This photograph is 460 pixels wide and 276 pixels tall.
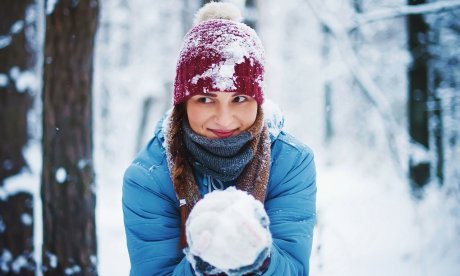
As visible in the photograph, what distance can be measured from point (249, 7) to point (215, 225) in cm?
458

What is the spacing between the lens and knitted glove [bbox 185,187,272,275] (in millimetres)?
1135

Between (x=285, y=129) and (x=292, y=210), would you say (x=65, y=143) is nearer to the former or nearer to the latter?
(x=285, y=129)

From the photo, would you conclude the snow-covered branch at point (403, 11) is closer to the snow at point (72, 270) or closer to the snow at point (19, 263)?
the snow at point (72, 270)

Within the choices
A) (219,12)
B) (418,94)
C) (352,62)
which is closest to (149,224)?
(219,12)

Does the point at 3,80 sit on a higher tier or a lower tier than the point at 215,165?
higher

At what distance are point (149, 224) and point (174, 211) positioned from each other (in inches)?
5.9

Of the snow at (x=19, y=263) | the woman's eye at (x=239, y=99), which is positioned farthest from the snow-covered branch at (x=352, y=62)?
the snow at (x=19, y=263)

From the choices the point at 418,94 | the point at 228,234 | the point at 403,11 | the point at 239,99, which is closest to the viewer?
the point at 228,234

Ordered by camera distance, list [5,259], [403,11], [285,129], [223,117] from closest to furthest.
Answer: [223,117]
[285,129]
[5,259]
[403,11]

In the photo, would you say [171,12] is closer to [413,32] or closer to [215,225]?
[413,32]

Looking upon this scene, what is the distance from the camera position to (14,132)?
3896 millimetres

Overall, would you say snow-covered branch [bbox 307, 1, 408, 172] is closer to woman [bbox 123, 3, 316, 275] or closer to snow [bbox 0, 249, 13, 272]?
woman [bbox 123, 3, 316, 275]

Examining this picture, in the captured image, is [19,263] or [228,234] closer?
[228,234]

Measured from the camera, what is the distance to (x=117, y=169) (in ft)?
50.2
